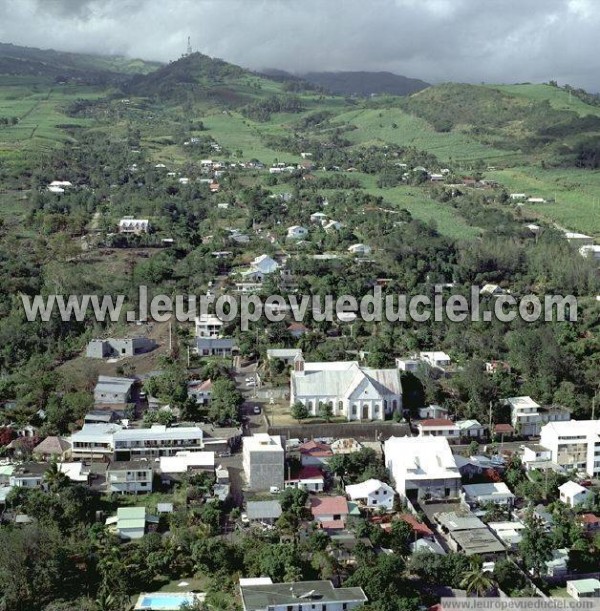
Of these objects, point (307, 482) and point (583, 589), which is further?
point (307, 482)

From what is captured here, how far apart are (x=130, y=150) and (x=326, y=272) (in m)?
30.5

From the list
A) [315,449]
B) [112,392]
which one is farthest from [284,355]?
[315,449]

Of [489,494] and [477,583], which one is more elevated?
[489,494]

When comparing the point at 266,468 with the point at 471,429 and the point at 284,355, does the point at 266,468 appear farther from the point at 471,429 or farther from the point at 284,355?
the point at 284,355

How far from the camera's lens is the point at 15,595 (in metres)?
16.0

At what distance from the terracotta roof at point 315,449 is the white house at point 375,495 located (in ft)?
7.05

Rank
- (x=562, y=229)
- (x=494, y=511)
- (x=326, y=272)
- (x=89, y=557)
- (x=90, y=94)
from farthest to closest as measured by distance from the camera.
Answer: (x=90, y=94), (x=562, y=229), (x=326, y=272), (x=494, y=511), (x=89, y=557)

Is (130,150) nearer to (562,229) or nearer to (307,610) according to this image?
(562,229)

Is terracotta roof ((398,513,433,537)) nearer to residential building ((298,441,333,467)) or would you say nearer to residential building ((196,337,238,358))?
residential building ((298,441,333,467))

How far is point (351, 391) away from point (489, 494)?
5.14 m

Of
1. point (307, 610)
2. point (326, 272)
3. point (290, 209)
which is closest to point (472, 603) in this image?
point (307, 610)

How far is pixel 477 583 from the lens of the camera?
1614 cm

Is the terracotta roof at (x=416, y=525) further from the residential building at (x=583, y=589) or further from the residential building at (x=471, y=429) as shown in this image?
the residential building at (x=471, y=429)

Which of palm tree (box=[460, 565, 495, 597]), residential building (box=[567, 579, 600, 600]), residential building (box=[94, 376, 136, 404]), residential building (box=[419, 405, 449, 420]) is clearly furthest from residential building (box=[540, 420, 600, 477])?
residential building (box=[94, 376, 136, 404])
